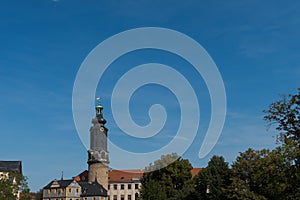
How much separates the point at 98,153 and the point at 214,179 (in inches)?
2222

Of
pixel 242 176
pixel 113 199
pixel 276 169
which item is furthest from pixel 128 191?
pixel 276 169

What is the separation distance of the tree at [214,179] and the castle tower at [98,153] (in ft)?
158

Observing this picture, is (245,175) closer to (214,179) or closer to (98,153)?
(214,179)

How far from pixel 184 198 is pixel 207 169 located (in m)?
6.00

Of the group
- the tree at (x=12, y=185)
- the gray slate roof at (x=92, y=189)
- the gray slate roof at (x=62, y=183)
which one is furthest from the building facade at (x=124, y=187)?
the tree at (x=12, y=185)

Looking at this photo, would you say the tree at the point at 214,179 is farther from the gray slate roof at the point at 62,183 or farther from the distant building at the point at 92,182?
the gray slate roof at the point at 62,183

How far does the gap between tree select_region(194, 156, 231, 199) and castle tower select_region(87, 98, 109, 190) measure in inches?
1895

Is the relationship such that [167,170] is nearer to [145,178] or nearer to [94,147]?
[145,178]

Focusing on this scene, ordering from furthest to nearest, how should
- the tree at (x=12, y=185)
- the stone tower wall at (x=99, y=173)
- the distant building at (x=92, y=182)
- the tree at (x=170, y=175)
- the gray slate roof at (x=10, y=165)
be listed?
the stone tower wall at (x=99, y=173), the distant building at (x=92, y=182), the gray slate roof at (x=10, y=165), the tree at (x=170, y=175), the tree at (x=12, y=185)

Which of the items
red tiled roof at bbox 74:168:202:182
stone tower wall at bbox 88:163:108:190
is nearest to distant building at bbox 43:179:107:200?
stone tower wall at bbox 88:163:108:190

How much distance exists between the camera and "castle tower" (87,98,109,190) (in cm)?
10788

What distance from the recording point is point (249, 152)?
160ft

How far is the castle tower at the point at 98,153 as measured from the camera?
107875mm

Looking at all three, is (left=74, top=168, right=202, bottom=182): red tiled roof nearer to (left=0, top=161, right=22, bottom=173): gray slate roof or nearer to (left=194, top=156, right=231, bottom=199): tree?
(left=0, top=161, right=22, bottom=173): gray slate roof
